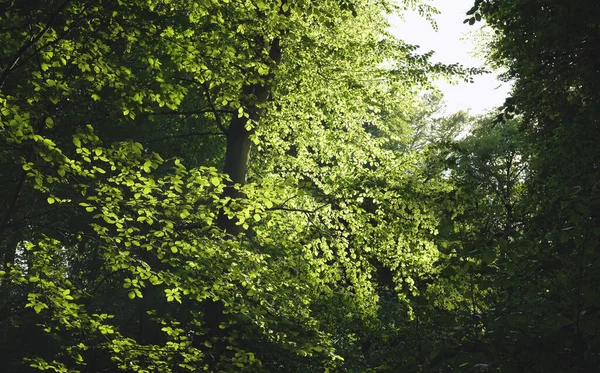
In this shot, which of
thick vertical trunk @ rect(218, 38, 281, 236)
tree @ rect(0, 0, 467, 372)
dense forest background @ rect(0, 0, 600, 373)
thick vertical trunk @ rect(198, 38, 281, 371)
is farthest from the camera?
thick vertical trunk @ rect(218, 38, 281, 236)

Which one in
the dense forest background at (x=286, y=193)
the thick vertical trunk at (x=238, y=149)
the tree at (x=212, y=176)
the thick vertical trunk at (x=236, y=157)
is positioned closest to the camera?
the dense forest background at (x=286, y=193)

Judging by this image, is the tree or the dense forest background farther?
the tree

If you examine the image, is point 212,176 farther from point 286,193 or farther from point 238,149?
point 238,149

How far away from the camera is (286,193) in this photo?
1012 centimetres

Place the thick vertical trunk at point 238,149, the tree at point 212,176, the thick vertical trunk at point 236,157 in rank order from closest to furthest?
1. the tree at point 212,176
2. the thick vertical trunk at point 236,157
3. the thick vertical trunk at point 238,149

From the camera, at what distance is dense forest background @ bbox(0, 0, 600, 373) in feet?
15.6

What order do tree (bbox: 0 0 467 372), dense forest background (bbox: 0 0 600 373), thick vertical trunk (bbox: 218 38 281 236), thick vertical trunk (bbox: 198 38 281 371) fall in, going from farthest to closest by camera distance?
thick vertical trunk (bbox: 218 38 281 236), thick vertical trunk (bbox: 198 38 281 371), tree (bbox: 0 0 467 372), dense forest background (bbox: 0 0 600 373)

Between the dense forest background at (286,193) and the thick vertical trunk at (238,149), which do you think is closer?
the dense forest background at (286,193)

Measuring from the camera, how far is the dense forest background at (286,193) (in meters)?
4.75

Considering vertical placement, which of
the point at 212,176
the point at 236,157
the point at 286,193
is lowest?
the point at 212,176

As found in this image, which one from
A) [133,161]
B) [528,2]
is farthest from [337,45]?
[133,161]

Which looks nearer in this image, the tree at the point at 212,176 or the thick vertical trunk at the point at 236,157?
the tree at the point at 212,176

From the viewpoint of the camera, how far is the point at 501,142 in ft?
98.4

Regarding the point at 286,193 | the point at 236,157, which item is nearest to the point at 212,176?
the point at 286,193
